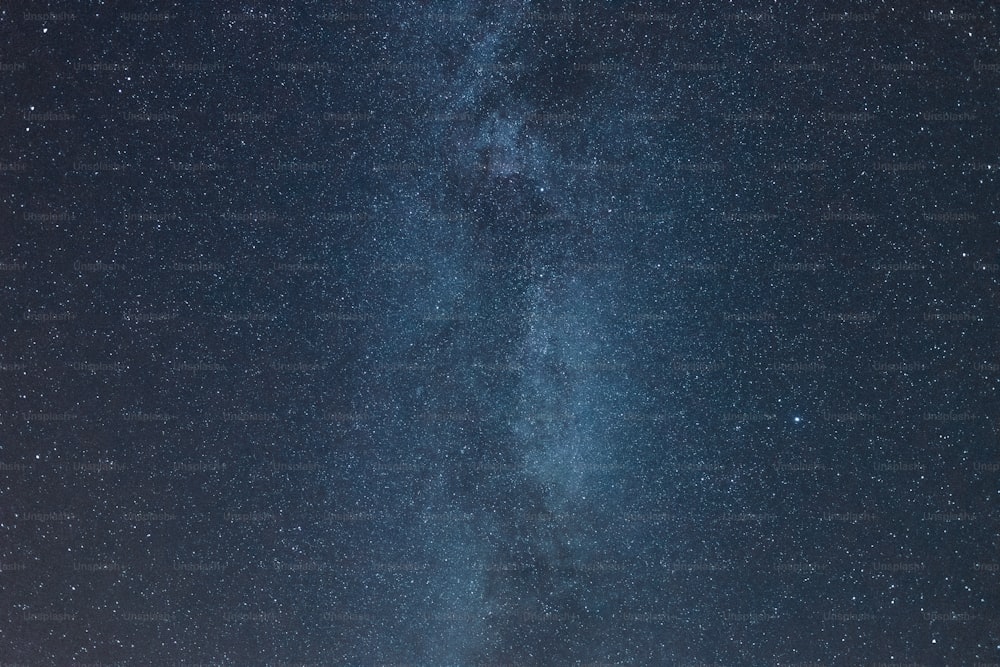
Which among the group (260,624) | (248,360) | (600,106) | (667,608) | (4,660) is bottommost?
(4,660)

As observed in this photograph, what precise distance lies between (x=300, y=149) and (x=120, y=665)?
0.70 metres

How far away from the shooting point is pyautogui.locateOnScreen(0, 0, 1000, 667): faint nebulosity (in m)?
0.78

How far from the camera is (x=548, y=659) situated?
823 mm

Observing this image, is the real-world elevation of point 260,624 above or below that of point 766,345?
below

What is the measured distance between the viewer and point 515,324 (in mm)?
797

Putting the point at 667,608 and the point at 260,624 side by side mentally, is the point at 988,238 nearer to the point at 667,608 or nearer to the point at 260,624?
the point at 667,608

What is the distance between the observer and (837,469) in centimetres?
80

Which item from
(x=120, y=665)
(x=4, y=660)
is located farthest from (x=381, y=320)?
(x=4, y=660)

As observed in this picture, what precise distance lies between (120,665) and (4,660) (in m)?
0.16

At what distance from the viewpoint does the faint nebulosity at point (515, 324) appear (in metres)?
0.78

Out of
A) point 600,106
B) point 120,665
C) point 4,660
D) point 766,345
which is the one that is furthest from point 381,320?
point 4,660

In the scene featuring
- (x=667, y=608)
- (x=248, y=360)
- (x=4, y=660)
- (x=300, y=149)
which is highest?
(x=300, y=149)

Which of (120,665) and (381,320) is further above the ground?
(381,320)

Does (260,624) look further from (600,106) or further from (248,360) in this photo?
(600,106)
